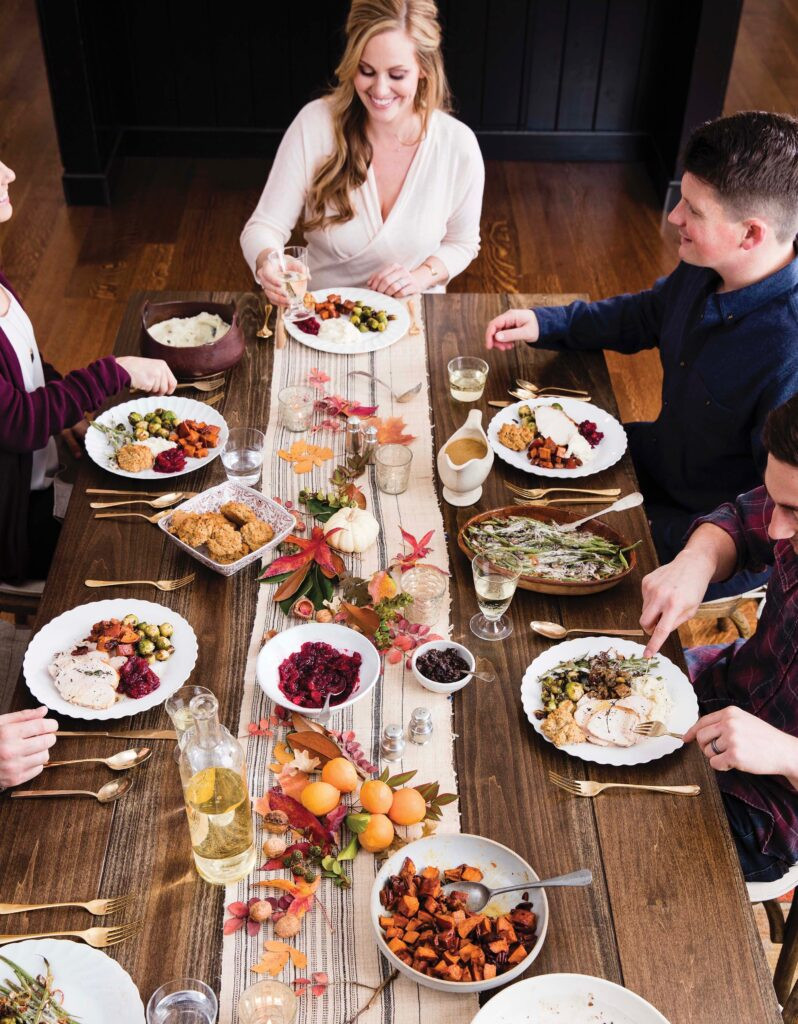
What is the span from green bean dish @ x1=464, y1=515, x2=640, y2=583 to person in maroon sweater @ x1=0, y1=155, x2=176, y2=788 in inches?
Answer: 32.0

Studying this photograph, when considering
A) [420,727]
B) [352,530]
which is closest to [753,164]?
[352,530]

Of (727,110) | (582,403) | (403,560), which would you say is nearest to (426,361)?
(582,403)

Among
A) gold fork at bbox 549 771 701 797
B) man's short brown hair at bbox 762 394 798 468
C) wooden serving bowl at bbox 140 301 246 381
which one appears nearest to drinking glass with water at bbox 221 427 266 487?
wooden serving bowl at bbox 140 301 246 381

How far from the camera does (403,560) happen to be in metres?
1.94

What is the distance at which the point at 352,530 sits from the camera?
1953 millimetres

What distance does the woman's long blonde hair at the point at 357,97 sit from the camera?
8.56 feet

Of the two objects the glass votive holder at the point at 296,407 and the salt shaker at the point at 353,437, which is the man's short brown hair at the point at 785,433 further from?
the glass votive holder at the point at 296,407

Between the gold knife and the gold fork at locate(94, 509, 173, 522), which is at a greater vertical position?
the gold knife

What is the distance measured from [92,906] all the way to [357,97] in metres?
2.21

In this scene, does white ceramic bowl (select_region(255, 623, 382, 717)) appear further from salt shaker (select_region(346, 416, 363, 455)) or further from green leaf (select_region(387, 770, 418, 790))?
salt shaker (select_region(346, 416, 363, 455))

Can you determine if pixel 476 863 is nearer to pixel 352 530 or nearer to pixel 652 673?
pixel 652 673

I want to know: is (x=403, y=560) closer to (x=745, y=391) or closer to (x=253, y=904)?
(x=253, y=904)

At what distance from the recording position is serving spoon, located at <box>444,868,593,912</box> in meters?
1.38

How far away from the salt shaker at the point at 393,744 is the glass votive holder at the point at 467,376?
0.98 m
